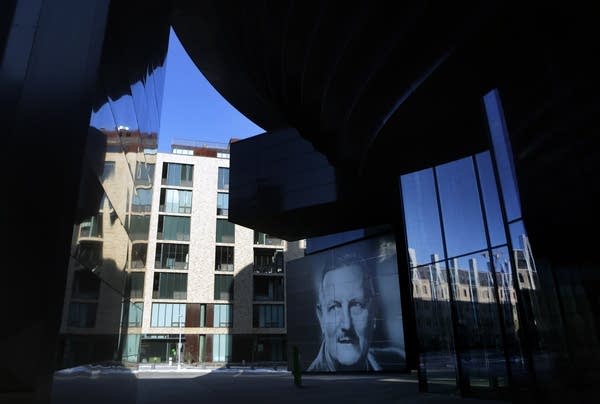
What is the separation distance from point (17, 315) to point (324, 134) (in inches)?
521

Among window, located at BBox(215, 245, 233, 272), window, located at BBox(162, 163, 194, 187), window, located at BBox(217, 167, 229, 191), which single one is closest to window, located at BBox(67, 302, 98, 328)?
window, located at BBox(215, 245, 233, 272)

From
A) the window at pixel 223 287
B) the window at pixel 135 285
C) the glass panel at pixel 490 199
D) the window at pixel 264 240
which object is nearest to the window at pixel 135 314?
the window at pixel 135 285

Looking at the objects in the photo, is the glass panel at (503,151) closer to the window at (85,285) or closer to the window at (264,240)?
the window at (85,285)

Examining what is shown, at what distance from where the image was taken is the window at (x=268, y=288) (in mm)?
60906

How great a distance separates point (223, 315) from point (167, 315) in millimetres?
6964

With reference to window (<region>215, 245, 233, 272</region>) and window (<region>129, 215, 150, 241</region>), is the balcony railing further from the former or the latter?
window (<region>129, 215, 150, 241</region>)

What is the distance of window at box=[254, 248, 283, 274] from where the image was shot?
62.1 m

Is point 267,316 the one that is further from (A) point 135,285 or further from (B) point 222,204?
(A) point 135,285

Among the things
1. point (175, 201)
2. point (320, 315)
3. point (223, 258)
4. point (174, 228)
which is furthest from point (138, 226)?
point (175, 201)

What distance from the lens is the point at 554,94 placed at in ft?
29.2

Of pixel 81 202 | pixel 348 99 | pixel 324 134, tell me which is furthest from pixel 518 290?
pixel 81 202

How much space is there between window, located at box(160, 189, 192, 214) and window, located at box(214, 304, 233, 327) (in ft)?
44.3

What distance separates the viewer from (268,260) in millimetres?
62969

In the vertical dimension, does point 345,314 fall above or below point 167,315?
below
